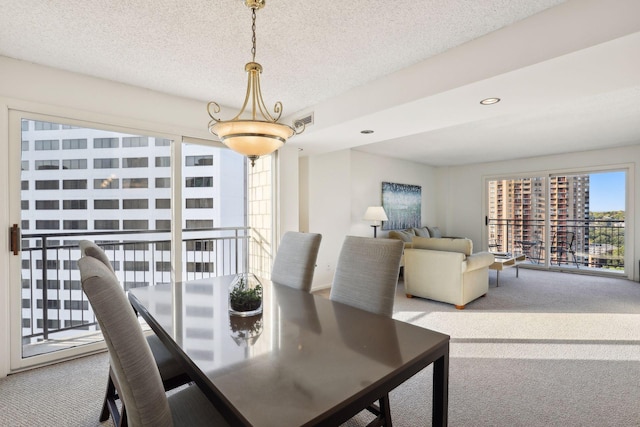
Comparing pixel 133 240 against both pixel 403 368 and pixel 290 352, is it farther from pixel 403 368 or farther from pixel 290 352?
pixel 403 368

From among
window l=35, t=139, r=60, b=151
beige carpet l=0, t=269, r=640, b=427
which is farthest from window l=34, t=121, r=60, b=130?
beige carpet l=0, t=269, r=640, b=427

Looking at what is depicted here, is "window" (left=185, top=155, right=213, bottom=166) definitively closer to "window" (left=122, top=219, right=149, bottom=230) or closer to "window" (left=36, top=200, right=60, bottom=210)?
"window" (left=122, top=219, right=149, bottom=230)

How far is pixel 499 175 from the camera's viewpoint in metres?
7.15

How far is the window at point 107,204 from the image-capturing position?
366 cm

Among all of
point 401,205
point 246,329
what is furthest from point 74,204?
point 401,205

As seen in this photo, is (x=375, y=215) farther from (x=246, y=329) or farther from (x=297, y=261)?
(x=246, y=329)

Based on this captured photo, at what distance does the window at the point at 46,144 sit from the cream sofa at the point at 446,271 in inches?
173

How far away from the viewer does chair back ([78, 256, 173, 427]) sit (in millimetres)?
790

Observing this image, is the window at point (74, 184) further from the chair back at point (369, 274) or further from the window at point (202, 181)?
the chair back at point (369, 274)

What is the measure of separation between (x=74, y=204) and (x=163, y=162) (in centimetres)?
107

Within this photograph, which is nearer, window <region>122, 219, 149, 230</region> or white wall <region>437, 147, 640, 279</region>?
window <region>122, 219, 149, 230</region>

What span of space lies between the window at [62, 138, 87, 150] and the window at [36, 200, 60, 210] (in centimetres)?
59

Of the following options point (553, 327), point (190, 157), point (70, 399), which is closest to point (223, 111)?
point (190, 157)

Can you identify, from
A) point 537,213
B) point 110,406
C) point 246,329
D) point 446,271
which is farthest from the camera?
point 537,213
